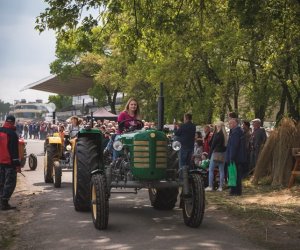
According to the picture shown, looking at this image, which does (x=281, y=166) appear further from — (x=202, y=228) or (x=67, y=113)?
(x=67, y=113)

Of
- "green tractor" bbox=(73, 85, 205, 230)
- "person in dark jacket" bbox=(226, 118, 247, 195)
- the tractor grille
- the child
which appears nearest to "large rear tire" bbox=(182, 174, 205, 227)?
"green tractor" bbox=(73, 85, 205, 230)

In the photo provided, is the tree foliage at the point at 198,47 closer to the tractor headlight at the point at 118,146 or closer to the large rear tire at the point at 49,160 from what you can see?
the large rear tire at the point at 49,160

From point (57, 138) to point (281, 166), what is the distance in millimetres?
5821

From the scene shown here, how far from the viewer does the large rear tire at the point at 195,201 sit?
737 cm

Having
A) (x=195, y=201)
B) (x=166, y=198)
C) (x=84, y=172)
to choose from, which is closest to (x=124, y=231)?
(x=195, y=201)

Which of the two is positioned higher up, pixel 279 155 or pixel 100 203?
pixel 279 155

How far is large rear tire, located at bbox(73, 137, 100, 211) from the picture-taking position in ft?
28.5

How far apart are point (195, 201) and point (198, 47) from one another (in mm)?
16306

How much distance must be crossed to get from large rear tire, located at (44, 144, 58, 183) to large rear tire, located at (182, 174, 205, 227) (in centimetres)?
649

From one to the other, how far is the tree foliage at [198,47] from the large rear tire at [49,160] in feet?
8.61

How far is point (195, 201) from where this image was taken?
7395 mm

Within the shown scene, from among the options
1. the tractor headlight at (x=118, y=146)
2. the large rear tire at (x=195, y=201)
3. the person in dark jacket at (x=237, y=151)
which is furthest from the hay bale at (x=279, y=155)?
the tractor headlight at (x=118, y=146)

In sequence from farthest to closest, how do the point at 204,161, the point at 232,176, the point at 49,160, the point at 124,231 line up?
the point at 204,161
the point at 49,160
the point at 232,176
the point at 124,231

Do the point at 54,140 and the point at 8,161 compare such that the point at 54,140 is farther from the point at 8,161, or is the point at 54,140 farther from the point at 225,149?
the point at 8,161
